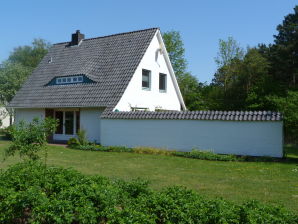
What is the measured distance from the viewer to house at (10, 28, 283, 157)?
16.4 metres

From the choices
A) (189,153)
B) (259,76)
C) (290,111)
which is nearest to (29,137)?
(189,153)

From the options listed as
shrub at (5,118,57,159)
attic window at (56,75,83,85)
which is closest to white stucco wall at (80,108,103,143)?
attic window at (56,75,83,85)

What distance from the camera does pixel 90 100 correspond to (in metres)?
21.8

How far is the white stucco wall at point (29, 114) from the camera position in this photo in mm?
25156

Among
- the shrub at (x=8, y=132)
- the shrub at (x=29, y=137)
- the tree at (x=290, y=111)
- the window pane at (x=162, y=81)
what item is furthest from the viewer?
the window pane at (x=162, y=81)

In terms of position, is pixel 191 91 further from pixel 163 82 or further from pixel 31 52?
pixel 31 52

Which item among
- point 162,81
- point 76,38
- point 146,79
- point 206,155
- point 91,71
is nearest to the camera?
point 206,155

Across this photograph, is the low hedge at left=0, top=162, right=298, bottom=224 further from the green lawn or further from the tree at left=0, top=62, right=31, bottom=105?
the tree at left=0, top=62, right=31, bottom=105

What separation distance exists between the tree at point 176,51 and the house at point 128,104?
66.2 feet

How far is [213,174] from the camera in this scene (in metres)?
11.2

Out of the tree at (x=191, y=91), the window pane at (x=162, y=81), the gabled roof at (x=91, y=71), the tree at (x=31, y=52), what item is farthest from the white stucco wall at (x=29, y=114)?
the tree at (x=31, y=52)

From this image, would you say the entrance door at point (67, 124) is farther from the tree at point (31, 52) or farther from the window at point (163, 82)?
the tree at point (31, 52)

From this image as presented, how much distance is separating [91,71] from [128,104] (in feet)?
13.8

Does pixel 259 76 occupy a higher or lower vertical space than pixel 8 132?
higher
